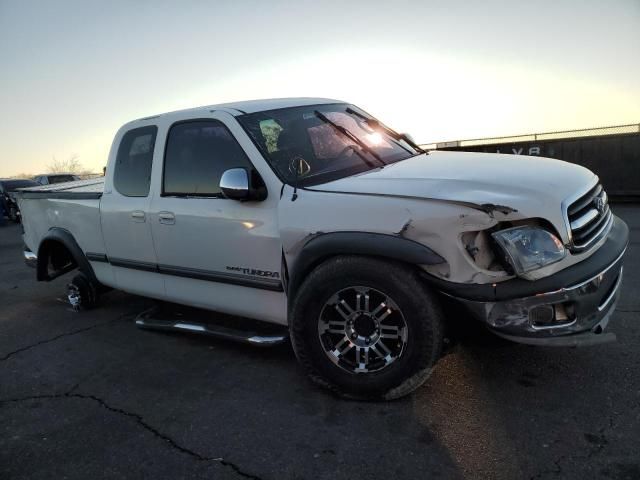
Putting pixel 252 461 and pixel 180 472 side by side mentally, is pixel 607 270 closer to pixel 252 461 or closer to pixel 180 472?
pixel 252 461

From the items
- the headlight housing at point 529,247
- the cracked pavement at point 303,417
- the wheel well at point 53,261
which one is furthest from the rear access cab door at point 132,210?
the headlight housing at point 529,247

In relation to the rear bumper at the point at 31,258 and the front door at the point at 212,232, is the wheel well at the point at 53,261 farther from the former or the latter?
the front door at the point at 212,232

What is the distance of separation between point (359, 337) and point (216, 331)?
4.22 feet

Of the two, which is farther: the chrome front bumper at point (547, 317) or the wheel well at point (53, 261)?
the wheel well at point (53, 261)

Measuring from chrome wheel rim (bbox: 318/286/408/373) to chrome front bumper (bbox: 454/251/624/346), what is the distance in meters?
0.43

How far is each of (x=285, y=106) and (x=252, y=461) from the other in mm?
2565

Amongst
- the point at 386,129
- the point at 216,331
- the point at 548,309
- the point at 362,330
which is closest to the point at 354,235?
the point at 362,330

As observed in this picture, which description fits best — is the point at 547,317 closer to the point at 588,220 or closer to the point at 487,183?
the point at 588,220

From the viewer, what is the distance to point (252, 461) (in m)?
2.55

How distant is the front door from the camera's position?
3.36 m

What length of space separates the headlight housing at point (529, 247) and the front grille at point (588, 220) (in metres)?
0.15

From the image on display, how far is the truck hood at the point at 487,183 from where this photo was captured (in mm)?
2584

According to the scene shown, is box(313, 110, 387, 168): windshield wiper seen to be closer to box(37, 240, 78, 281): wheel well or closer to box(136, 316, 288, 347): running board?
box(136, 316, 288, 347): running board

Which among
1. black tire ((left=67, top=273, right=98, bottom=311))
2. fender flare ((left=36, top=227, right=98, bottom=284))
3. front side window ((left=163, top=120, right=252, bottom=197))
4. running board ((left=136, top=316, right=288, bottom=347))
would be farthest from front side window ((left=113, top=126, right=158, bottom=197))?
black tire ((left=67, top=273, right=98, bottom=311))
